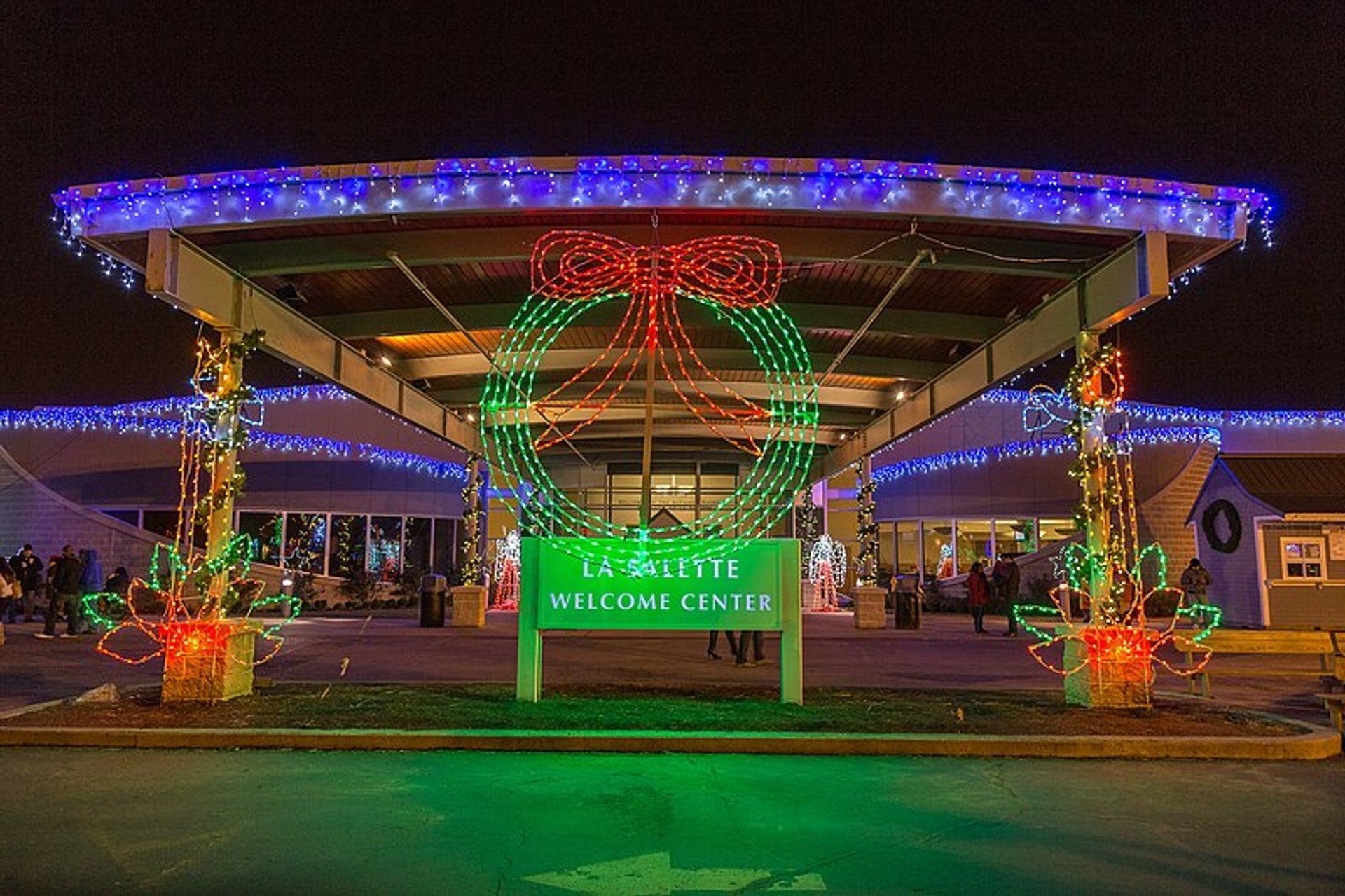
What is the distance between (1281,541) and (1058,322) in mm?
14095

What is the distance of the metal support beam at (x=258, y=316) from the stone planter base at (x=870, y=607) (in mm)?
10339

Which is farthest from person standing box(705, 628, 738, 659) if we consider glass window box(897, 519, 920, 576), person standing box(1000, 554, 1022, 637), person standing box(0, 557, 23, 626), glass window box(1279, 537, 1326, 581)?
glass window box(897, 519, 920, 576)

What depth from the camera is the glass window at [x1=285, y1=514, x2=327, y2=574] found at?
29.5 meters

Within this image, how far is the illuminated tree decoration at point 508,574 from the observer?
2918 centimetres

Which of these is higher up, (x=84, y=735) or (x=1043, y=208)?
(x=1043, y=208)

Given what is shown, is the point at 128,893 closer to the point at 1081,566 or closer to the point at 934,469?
the point at 1081,566

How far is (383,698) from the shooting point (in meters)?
9.61

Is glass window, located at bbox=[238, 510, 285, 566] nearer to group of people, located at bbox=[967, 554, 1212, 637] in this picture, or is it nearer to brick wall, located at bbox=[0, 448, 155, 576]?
brick wall, located at bbox=[0, 448, 155, 576]

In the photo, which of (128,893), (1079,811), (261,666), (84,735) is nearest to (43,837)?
(128,893)

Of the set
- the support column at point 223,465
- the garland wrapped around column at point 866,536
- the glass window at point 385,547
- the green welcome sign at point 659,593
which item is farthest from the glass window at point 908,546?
the support column at point 223,465

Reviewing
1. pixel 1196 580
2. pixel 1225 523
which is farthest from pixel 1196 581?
pixel 1225 523

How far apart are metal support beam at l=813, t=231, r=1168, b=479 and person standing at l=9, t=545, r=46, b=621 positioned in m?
19.2

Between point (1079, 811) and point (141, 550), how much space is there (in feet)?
79.2

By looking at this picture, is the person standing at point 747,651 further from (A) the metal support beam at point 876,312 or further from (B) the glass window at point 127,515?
(B) the glass window at point 127,515
